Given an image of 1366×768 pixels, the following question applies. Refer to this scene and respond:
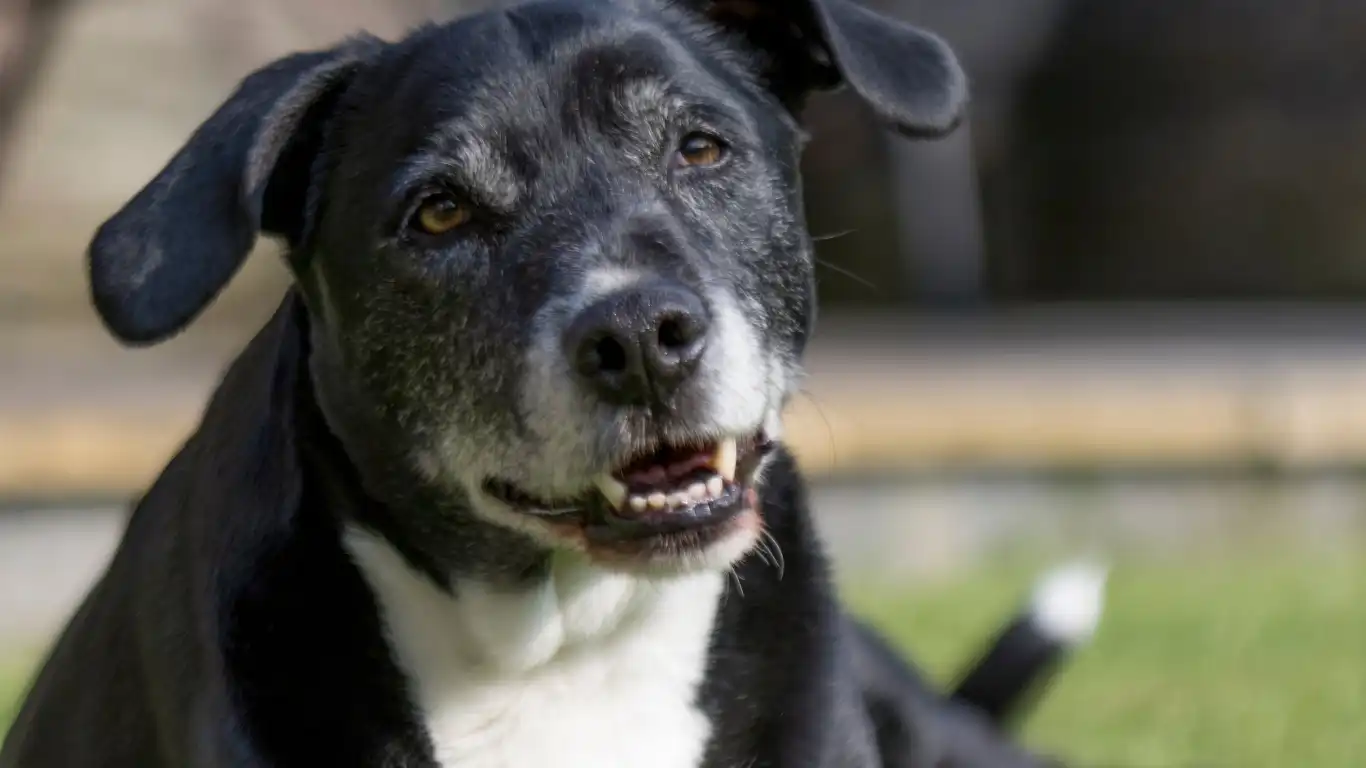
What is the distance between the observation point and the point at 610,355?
2.46 meters

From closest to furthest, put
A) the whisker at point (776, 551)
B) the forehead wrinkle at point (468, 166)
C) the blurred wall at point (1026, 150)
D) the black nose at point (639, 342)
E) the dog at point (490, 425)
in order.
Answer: the black nose at point (639, 342) → the dog at point (490, 425) → the forehead wrinkle at point (468, 166) → the whisker at point (776, 551) → the blurred wall at point (1026, 150)

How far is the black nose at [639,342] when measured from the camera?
2.41 meters

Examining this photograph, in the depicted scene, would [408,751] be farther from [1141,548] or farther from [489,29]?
[1141,548]

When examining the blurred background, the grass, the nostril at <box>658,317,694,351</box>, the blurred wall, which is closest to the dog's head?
the nostril at <box>658,317,694,351</box>

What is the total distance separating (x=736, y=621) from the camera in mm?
2857

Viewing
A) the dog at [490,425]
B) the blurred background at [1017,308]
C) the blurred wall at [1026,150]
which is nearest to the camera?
the dog at [490,425]

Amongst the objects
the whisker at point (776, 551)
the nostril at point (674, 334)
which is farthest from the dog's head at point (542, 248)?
the whisker at point (776, 551)

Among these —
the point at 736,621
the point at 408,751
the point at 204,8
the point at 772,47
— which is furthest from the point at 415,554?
the point at 204,8

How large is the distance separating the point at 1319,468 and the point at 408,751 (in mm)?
5062

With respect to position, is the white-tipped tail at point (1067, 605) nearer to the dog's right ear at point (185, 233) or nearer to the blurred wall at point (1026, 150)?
the dog's right ear at point (185, 233)

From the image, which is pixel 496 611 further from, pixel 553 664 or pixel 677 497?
pixel 677 497

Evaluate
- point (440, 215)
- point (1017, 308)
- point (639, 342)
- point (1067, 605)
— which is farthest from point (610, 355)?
point (1017, 308)

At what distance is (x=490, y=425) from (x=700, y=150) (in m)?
0.48

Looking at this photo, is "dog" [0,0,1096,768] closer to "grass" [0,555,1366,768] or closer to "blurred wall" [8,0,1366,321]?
"grass" [0,555,1366,768]
